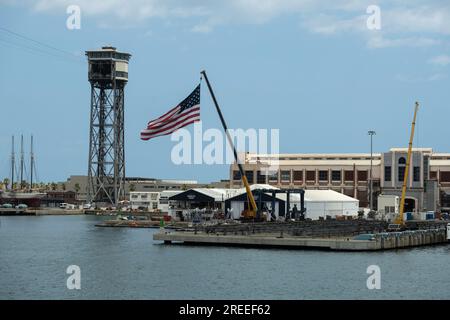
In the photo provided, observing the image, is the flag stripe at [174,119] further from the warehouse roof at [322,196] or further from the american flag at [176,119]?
the warehouse roof at [322,196]

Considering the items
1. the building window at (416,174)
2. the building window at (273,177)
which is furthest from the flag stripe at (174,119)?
the building window at (273,177)

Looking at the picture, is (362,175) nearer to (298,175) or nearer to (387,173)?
(387,173)

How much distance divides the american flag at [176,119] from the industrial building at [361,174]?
78.3 meters

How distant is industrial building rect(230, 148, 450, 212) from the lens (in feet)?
517

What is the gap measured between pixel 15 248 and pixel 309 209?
2145 inches

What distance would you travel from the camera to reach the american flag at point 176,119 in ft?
269

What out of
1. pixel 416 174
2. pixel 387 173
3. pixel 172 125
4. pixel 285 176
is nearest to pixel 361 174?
pixel 387 173

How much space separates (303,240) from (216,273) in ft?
63.7

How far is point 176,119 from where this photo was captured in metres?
84.1

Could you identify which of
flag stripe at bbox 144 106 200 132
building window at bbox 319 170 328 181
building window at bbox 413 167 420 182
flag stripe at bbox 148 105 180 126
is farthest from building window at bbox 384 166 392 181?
flag stripe at bbox 148 105 180 126

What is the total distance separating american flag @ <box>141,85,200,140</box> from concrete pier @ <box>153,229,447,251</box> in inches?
459
